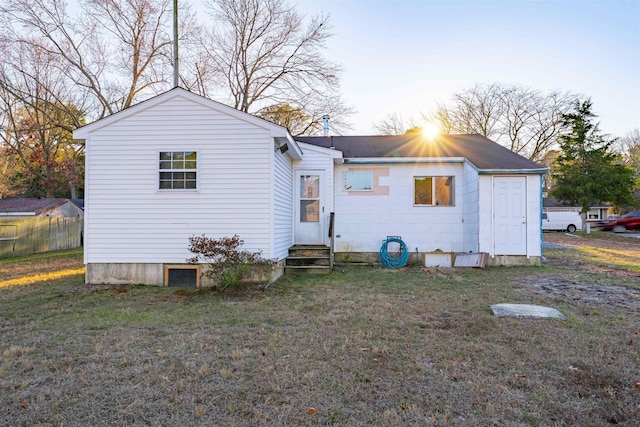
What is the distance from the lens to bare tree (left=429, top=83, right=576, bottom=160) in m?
29.5

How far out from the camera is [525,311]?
209 inches

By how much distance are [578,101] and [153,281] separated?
89.0 feet

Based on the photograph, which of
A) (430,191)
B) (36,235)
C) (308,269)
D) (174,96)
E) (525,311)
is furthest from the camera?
(36,235)

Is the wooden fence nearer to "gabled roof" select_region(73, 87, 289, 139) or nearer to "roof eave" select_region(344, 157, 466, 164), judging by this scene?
"gabled roof" select_region(73, 87, 289, 139)

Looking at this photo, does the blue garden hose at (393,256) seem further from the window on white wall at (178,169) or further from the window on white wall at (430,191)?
the window on white wall at (178,169)

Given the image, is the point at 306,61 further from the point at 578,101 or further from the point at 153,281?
the point at 578,101

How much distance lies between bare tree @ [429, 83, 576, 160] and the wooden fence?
25.5 meters

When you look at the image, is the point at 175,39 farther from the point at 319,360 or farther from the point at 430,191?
Result: the point at 319,360

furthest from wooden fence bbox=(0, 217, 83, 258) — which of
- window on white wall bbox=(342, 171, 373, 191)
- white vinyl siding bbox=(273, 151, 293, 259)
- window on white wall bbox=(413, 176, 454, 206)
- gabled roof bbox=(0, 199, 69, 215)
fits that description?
window on white wall bbox=(413, 176, 454, 206)

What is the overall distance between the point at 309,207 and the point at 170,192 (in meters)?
3.84

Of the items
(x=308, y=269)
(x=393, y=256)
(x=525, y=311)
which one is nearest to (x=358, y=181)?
(x=393, y=256)

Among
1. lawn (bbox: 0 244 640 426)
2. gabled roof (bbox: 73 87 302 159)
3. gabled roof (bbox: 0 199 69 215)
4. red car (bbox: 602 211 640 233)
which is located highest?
gabled roof (bbox: 73 87 302 159)

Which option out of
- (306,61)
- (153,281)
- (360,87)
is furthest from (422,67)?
(153,281)

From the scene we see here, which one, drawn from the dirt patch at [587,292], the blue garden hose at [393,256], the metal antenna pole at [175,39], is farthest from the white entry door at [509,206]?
the metal antenna pole at [175,39]
